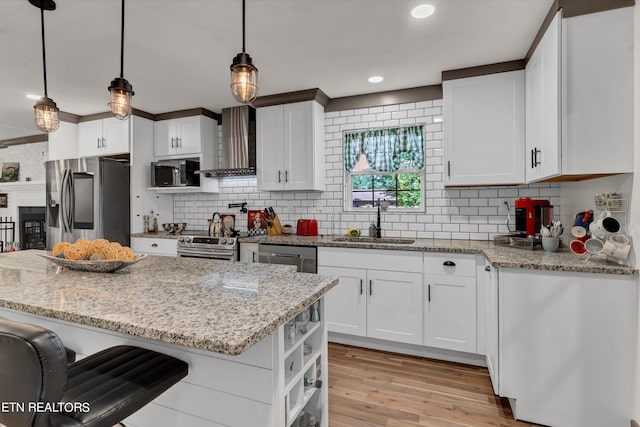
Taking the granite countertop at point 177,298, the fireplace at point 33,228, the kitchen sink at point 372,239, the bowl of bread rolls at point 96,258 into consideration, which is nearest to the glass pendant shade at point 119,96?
the bowl of bread rolls at point 96,258

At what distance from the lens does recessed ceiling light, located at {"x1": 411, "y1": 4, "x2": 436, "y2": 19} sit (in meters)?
2.00

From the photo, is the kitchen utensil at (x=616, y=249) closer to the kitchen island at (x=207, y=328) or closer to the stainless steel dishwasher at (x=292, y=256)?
the kitchen island at (x=207, y=328)

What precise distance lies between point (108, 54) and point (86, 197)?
1.91m

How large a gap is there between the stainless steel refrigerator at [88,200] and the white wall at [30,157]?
5.80 feet

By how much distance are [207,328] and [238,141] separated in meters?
3.22

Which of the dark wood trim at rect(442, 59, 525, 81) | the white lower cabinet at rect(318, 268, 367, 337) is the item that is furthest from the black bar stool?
the dark wood trim at rect(442, 59, 525, 81)

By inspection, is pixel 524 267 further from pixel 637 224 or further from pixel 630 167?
pixel 630 167

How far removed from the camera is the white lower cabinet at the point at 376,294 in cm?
272

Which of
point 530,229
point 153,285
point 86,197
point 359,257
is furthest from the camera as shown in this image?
point 86,197

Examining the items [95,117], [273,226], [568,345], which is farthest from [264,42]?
[95,117]

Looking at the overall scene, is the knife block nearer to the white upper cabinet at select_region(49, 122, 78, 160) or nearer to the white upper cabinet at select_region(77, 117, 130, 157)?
the white upper cabinet at select_region(77, 117, 130, 157)

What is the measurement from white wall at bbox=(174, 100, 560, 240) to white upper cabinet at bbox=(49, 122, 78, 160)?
231 centimetres

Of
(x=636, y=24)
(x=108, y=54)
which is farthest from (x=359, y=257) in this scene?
(x=108, y=54)

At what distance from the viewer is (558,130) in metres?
1.92
